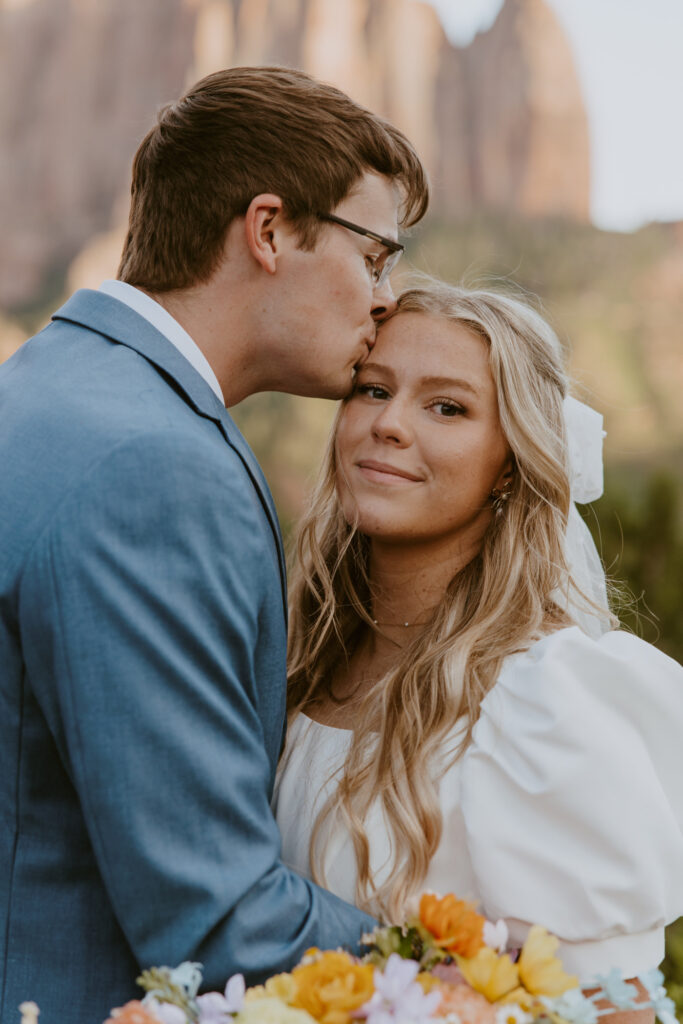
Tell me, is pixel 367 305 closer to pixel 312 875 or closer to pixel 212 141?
pixel 212 141

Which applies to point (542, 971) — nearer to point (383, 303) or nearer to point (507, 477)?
point (507, 477)

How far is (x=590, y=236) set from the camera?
149 feet

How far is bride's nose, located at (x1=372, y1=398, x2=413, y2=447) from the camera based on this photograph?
285 centimetres

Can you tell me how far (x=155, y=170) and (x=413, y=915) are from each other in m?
1.85

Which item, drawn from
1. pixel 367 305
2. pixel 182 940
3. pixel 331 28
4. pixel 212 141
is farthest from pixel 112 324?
pixel 331 28

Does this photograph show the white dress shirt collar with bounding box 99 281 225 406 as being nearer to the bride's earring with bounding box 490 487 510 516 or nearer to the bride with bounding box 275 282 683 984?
the bride with bounding box 275 282 683 984

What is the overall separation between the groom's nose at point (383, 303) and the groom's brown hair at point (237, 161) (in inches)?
14.5

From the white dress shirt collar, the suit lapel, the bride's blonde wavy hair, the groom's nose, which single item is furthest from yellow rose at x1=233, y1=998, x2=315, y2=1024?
the groom's nose

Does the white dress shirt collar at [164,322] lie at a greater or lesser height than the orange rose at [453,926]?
greater

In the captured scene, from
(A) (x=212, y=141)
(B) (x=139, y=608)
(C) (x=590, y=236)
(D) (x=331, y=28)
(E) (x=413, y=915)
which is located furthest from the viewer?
(D) (x=331, y=28)

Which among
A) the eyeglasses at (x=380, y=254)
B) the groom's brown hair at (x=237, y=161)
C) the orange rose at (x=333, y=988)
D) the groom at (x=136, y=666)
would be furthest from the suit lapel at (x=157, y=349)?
the orange rose at (x=333, y=988)

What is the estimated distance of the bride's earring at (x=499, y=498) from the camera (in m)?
3.05

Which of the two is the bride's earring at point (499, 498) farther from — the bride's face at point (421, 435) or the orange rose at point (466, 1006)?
the orange rose at point (466, 1006)

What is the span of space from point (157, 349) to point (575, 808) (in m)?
1.27
